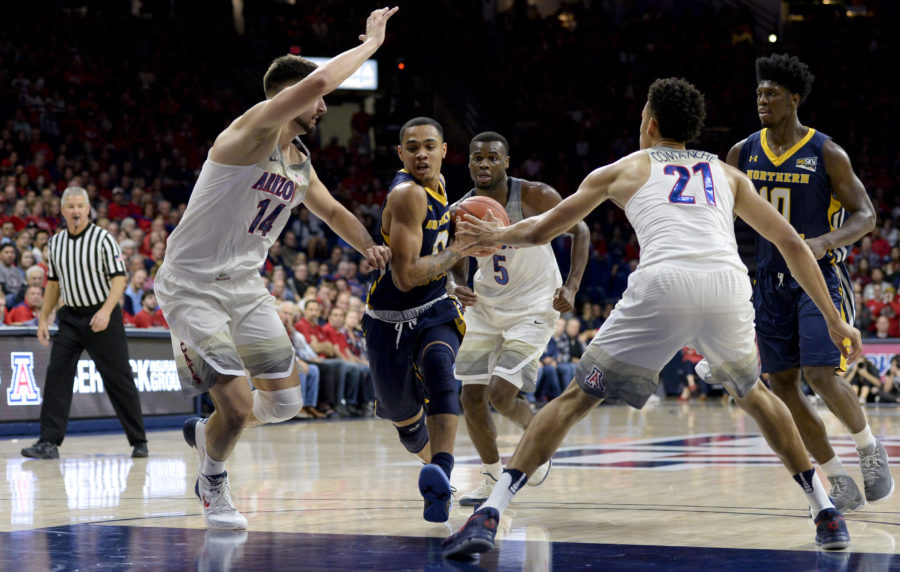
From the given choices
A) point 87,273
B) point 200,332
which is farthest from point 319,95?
point 87,273

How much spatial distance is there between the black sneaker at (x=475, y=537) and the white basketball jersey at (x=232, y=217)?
64.5 inches

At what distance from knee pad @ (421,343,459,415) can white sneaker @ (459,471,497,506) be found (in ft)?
2.48

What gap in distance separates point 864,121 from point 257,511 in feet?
71.7

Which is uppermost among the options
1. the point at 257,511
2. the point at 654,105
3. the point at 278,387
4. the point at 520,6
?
the point at 520,6

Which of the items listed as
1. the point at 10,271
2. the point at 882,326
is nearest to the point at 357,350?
the point at 10,271

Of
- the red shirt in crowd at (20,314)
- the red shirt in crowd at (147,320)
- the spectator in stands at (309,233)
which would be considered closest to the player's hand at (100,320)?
the red shirt in crowd at (20,314)

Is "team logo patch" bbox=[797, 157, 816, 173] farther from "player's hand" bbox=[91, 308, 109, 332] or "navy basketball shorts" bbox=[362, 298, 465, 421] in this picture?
"player's hand" bbox=[91, 308, 109, 332]

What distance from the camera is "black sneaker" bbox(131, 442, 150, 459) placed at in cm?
870

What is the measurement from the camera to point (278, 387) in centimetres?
507

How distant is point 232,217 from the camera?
4.80 meters

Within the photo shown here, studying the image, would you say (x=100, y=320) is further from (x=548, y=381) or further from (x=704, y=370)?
(x=548, y=381)

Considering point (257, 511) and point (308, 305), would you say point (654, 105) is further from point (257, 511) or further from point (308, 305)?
point (308, 305)

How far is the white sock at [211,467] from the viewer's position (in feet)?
16.3

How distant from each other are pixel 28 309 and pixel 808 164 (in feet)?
28.3
